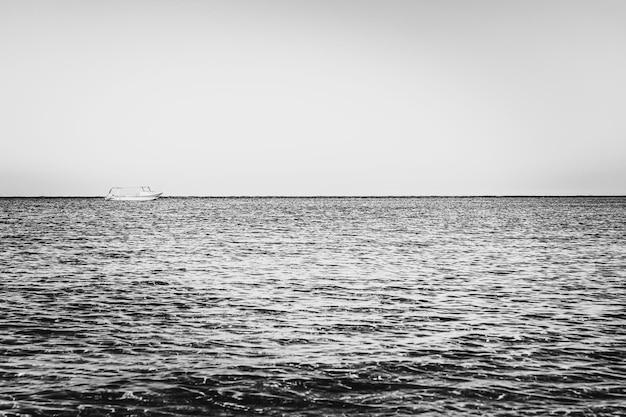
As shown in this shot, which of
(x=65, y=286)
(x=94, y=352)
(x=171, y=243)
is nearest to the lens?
(x=94, y=352)

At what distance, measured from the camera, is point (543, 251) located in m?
57.7

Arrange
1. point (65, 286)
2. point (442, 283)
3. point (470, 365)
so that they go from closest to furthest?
point (470, 365), point (65, 286), point (442, 283)

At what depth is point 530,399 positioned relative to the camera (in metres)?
15.2

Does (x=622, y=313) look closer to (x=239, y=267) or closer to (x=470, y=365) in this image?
(x=470, y=365)

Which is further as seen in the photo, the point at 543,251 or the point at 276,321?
the point at 543,251

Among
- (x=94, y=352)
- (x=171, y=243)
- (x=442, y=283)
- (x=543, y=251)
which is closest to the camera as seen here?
(x=94, y=352)

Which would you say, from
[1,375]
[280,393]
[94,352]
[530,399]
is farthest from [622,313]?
[1,375]

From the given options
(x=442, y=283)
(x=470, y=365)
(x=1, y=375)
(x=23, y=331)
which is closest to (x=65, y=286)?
(x=23, y=331)

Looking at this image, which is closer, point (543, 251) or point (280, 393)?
point (280, 393)

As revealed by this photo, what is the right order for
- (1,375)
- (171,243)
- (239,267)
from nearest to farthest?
(1,375)
(239,267)
(171,243)

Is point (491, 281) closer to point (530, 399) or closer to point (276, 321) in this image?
point (276, 321)

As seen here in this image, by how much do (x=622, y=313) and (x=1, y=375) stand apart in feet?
74.3

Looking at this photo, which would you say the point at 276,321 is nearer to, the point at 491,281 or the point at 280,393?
the point at 280,393

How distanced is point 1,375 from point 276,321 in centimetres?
1033
